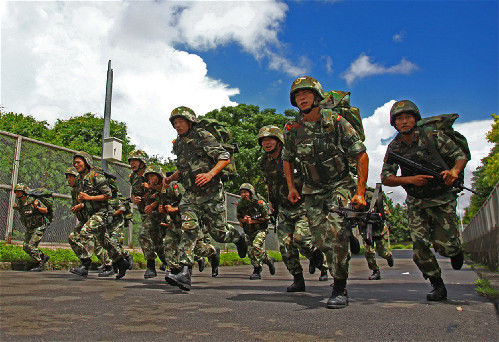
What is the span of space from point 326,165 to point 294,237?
64.3 inches

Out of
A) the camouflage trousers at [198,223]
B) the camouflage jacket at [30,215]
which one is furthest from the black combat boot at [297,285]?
the camouflage jacket at [30,215]

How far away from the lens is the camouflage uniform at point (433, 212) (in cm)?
455

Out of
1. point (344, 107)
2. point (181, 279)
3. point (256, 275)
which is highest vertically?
point (344, 107)

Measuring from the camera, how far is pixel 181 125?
5.84 metres

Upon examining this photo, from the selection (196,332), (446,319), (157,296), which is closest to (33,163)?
(157,296)

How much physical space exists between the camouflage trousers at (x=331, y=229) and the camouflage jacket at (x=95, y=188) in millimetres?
4173

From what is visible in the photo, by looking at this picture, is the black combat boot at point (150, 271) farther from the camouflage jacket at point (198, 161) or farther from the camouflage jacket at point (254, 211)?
the camouflage jacket at point (198, 161)

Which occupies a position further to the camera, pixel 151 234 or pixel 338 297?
pixel 151 234

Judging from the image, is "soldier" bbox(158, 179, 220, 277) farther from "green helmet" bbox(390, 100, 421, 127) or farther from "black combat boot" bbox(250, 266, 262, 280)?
"green helmet" bbox(390, 100, 421, 127)

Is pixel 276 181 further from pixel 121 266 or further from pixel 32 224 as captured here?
pixel 32 224

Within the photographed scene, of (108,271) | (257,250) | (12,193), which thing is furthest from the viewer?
(12,193)

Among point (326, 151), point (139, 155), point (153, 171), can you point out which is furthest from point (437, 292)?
point (139, 155)

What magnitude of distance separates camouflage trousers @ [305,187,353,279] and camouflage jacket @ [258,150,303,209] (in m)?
1.50

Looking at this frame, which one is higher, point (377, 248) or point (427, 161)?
point (427, 161)
